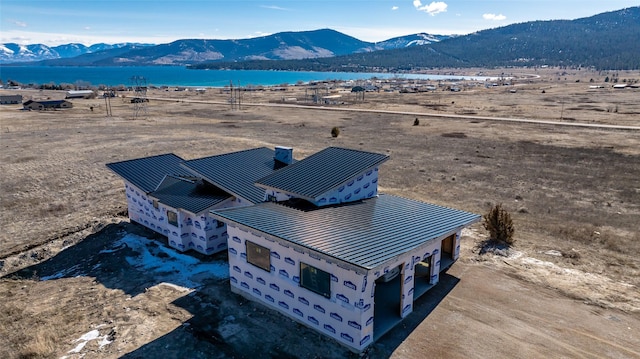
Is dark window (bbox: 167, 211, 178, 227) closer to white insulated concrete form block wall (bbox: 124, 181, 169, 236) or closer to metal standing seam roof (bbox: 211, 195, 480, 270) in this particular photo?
white insulated concrete form block wall (bbox: 124, 181, 169, 236)

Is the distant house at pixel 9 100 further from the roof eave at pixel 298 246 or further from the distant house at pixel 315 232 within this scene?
the roof eave at pixel 298 246

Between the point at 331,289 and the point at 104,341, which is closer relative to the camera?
the point at 331,289

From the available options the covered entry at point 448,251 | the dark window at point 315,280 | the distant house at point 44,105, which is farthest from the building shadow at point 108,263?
the distant house at point 44,105

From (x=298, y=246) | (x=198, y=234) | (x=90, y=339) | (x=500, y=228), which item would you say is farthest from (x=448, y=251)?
(x=90, y=339)

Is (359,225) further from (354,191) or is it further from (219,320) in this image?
(219,320)

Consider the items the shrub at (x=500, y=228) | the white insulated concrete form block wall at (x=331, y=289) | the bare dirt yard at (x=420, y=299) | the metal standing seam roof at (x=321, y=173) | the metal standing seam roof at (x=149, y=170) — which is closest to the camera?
the white insulated concrete form block wall at (x=331, y=289)

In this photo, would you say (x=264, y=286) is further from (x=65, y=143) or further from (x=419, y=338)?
(x=65, y=143)
